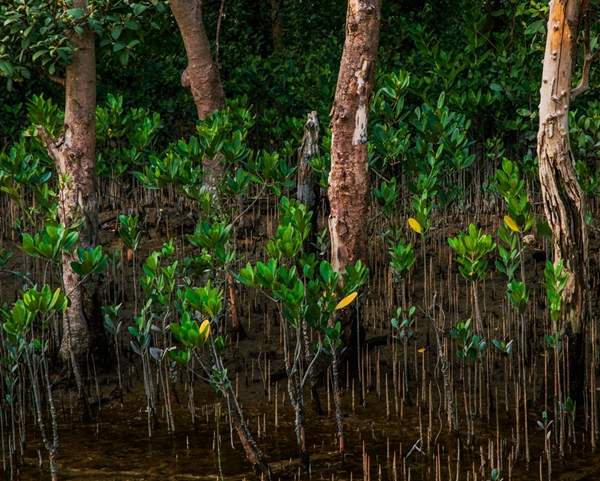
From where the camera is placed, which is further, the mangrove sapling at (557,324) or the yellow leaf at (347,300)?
the mangrove sapling at (557,324)

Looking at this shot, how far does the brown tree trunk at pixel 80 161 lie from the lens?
6906 mm

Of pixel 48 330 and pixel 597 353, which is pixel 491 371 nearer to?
pixel 597 353

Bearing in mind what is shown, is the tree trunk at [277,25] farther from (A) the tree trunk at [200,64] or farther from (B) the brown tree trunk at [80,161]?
(B) the brown tree trunk at [80,161]

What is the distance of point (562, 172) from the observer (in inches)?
229

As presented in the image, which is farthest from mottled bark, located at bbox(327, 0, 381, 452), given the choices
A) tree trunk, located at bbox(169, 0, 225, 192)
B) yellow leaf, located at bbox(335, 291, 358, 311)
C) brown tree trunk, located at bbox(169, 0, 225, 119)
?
brown tree trunk, located at bbox(169, 0, 225, 119)

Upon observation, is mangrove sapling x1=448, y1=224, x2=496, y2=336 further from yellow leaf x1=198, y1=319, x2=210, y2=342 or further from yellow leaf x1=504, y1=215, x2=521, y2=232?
yellow leaf x1=198, y1=319, x2=210, y2=342

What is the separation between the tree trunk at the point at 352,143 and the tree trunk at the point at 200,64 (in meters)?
1.77

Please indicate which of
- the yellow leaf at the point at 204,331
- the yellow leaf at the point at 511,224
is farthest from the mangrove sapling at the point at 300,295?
the yellow leaf at the point at 511,224

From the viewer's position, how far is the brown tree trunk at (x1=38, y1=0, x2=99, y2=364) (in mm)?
6906

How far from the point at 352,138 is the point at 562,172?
124 centimetres

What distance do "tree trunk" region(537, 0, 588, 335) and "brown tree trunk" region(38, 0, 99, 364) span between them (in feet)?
9.46

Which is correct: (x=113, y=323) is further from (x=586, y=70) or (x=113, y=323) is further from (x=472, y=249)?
(x=586, y=70)

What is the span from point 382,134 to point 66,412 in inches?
110

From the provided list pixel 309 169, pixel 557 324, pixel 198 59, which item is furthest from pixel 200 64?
pixel 557 324
